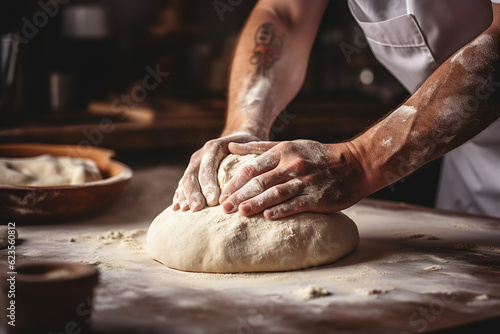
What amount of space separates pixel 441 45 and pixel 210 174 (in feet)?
3.11

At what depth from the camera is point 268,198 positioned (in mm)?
1329

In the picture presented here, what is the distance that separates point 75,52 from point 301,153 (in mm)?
3144

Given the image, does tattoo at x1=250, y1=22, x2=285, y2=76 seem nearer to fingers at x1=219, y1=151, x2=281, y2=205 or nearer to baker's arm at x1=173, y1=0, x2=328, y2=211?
baker's arm at x1=173, y1=0, x2=328, y2=211

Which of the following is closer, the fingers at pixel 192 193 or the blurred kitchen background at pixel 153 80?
the fingers at pixel 192 193

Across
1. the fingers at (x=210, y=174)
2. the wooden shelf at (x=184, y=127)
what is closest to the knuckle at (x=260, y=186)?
the fingers at (x=210, y=174)

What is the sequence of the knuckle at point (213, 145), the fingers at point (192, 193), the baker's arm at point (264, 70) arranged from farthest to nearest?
the baker's arm at point (264, 70) → the knuckle at point (213, 145) → the fingers at point (192, 193)

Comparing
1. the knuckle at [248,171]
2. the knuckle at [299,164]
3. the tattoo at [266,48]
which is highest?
the tattoo at [266,48]

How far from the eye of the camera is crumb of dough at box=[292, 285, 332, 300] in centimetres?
109

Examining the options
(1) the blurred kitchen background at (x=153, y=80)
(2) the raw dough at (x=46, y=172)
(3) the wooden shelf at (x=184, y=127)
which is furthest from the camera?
(1) the blurred kitchen background at (x=153, y=80)

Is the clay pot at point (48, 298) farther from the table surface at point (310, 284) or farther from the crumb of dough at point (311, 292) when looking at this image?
the crumb of dough at point (311, 292)

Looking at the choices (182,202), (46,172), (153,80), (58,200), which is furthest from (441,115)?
(153,80)

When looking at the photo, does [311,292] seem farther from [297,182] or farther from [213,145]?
[213,145]

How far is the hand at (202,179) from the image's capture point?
140 cm

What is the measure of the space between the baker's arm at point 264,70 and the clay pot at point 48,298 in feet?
1.85
